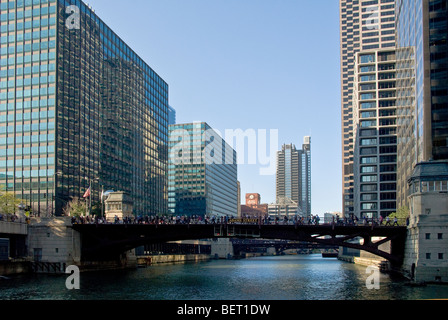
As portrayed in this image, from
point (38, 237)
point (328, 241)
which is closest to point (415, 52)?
point (328, 241)

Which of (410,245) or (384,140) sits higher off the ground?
(384,140)

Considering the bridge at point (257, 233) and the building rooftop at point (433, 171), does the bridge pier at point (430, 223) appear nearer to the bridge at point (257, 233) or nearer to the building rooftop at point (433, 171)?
the building rooftop at point (433, 171)

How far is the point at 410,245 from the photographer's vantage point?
76.4 meters

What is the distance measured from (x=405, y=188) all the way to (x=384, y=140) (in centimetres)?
4461

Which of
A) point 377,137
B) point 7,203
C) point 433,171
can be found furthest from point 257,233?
point 377,137

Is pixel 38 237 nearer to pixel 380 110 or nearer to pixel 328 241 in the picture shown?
pixel 328 241

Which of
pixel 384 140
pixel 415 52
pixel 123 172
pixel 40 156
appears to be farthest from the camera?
pixel 123 172

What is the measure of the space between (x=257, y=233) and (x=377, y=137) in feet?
309

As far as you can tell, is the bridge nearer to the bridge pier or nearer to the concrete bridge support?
the concrete bridge support

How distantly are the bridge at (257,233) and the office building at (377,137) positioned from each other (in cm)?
7799

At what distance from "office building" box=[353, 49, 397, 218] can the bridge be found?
78.0m

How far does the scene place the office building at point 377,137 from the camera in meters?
167

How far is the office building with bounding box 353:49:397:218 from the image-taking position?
167 m
